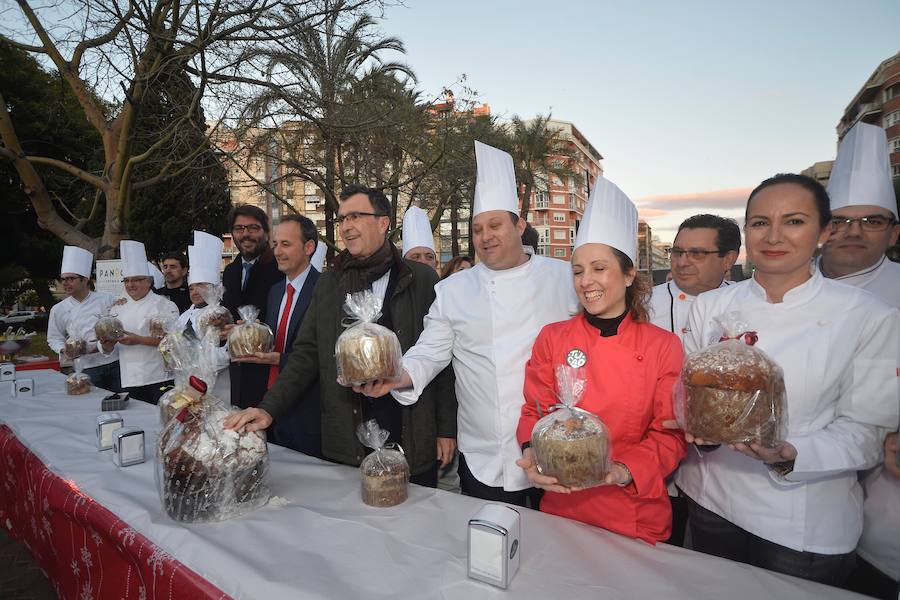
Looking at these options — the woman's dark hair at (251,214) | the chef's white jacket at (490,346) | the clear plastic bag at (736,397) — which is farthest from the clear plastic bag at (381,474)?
the woman's dark hair at (251,214)

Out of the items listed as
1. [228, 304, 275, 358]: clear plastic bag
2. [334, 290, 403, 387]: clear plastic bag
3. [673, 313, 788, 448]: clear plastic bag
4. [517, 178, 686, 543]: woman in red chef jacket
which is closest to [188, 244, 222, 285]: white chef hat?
[228, 304, 275, 358]: clear plastic bag

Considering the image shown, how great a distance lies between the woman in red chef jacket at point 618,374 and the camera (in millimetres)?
1794

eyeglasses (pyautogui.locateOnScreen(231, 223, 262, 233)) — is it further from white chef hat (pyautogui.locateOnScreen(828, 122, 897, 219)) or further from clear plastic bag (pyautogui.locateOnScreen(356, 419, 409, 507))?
white chef hat (pyautogui.locateOnScreen(828, 122, 897, 219))

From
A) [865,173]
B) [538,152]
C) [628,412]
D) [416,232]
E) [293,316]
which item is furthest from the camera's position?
[538,152]

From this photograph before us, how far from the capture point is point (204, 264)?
4.84m

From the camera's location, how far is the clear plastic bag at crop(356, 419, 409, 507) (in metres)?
1.92

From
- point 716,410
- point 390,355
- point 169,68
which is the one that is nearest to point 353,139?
Answer: point 169,68

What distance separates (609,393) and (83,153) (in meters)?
24.4

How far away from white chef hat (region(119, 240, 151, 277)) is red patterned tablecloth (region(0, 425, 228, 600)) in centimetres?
253

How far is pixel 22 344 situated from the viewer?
7.15m

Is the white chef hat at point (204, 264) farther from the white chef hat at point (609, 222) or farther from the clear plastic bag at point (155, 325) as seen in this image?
the white chef hat at point (609, 222)

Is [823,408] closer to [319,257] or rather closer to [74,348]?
[319,257]

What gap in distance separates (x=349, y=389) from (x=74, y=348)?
3747mm

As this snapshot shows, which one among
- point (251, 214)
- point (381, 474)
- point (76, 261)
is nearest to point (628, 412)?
point (381, 474)
